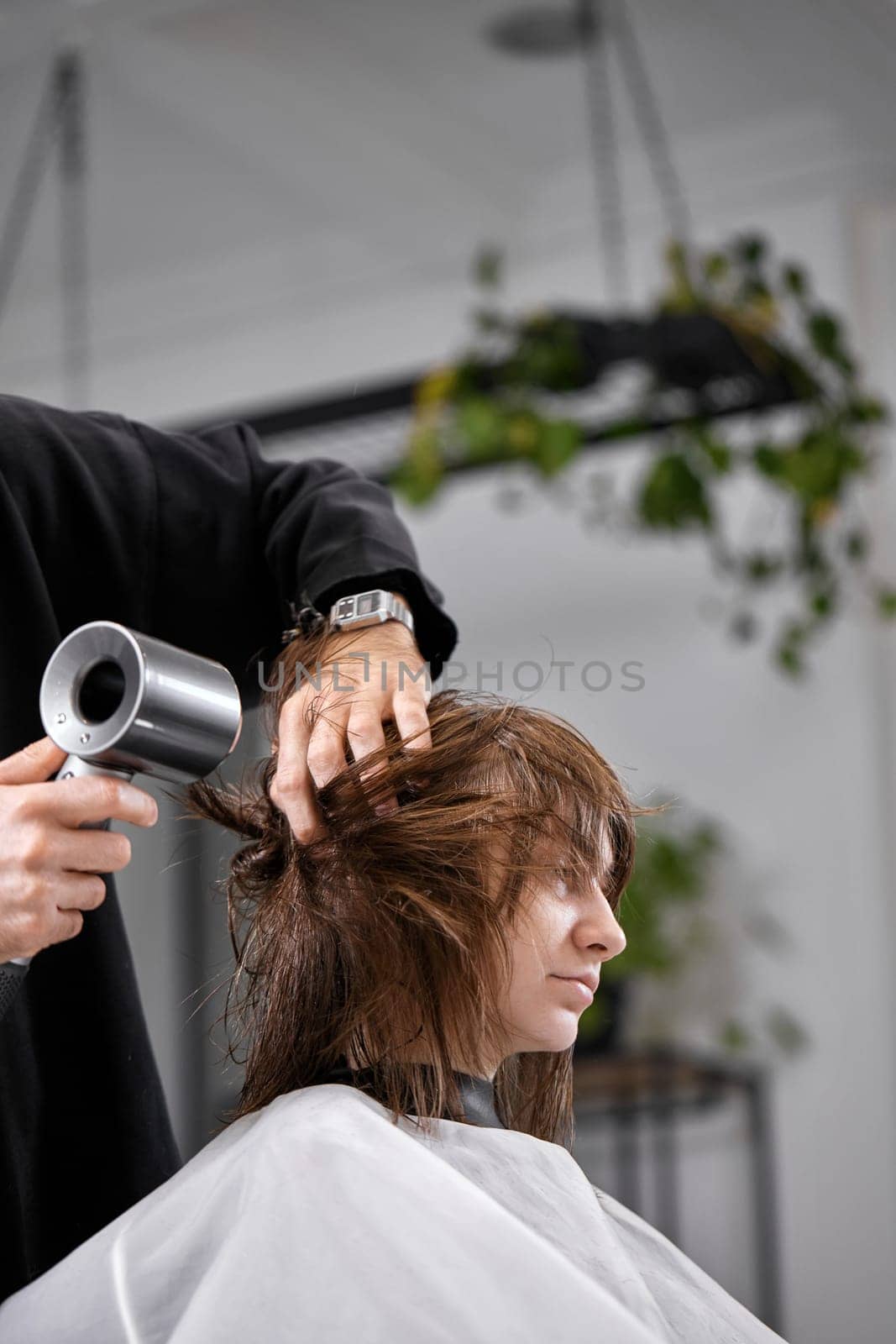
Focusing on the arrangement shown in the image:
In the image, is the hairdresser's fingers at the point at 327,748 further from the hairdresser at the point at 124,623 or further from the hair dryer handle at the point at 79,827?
the hair dryer handle at the point at 79,827

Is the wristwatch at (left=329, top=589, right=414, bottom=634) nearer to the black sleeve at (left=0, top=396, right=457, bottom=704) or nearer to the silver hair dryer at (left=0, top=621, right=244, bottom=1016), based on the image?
the black sleeve at (left=0, top=396, right=457, bottom=704)

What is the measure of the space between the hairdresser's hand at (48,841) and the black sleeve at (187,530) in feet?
1.25

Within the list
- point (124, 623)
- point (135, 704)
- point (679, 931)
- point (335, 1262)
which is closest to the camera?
point (135, 704)

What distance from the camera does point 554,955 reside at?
Result: 1069 mm

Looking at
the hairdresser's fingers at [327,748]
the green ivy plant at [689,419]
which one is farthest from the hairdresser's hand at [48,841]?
the green ivy plant at [689,419]

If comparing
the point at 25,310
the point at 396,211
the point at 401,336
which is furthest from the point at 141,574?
the point at 25,310

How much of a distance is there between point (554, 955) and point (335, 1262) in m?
0.31

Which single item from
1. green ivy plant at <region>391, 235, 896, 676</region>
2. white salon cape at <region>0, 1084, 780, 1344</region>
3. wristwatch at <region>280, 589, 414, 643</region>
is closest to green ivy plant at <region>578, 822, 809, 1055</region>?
green ivy plant at <region>391, 235, 896, 676</region>

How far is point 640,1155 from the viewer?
3.76m

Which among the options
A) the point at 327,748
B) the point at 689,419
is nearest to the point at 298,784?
the point at 327,748

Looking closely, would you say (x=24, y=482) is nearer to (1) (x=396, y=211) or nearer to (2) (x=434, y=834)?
(2) (x=434, y=834)

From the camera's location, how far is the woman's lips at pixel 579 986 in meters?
1.08

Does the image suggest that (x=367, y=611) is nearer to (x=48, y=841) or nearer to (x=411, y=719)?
(x=411, y=719)

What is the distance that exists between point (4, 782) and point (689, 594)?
3086mm
